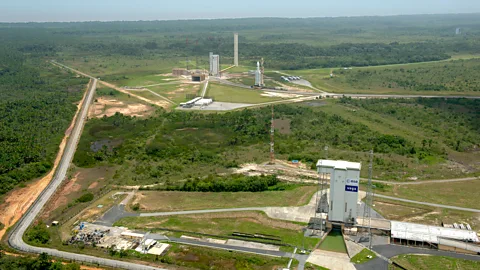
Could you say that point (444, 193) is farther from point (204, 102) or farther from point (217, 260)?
point (204, 102)

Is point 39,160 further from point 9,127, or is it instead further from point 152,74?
point 152,74

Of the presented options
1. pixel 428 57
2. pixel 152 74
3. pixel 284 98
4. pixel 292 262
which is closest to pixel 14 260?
pixel 292 262

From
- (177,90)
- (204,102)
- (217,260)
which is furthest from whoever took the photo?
(177,90)

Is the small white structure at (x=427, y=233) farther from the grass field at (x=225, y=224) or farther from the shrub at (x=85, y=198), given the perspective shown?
the shrub at (x=85, y=198)

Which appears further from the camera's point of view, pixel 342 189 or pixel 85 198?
pixel 85 198

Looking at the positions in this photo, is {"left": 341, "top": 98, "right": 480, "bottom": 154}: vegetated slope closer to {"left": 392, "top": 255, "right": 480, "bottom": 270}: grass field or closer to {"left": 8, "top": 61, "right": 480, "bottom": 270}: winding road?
{"left": 8, "top": 61, "right": 480, "bottom": 270}: winding road

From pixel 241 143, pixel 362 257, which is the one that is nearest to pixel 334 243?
pixel 362 257
